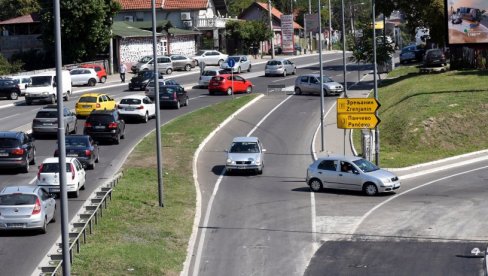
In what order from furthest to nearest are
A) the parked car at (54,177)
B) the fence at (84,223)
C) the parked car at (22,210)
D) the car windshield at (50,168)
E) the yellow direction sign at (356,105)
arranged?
the yellow direction sign at (356,105)
the car windshield at (50,168)
the parked car at (54,177)
the parked car at (22,210)
the fence at (84,223)

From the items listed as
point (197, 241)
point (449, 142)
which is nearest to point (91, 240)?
point (197, 241)

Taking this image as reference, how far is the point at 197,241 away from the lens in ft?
89.9

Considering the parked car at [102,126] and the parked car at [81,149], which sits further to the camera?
the parked car at [102,126]

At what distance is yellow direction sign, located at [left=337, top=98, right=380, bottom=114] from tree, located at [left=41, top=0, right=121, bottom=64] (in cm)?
4051

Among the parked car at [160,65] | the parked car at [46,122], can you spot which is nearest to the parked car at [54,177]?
the parked car at [46,122]

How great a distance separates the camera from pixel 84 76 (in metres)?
71.5

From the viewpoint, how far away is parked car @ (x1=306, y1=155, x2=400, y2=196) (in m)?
34.9

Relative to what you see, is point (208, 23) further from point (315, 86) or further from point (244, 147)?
point (244, 147)

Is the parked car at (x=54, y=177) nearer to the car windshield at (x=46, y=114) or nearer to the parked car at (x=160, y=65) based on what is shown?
the car windshield at (x=46, y=114)

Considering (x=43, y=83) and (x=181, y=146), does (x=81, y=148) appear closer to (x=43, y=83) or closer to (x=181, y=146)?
(x=181, y=146)

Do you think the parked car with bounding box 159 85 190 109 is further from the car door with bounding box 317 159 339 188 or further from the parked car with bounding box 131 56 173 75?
the car door with bounding box 317 159 339 188

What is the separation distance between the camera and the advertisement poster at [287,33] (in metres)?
99.8

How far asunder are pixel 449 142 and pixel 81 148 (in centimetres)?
1863

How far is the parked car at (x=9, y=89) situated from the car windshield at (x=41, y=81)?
16.2 ft
